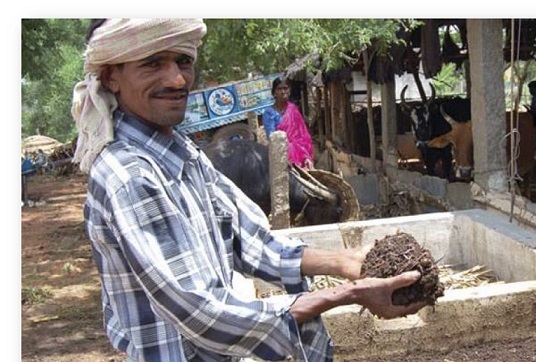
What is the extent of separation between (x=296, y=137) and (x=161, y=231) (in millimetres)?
6024

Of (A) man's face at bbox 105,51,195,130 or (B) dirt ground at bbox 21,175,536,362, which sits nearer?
(A) man's face at bbox 105,51,195,130

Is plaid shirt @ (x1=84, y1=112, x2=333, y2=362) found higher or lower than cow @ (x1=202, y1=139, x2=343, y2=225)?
higher

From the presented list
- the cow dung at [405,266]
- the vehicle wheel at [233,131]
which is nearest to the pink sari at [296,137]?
the vehicle wheel at [233,131]

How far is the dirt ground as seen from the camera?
133 inches

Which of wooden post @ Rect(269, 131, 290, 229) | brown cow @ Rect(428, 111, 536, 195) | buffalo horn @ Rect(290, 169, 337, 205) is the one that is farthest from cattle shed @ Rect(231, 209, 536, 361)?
brown cow @ Rect(428, 111, 536, 195)

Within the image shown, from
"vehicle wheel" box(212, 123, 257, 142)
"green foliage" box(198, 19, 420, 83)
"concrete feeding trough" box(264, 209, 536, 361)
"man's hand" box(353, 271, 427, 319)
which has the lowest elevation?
"concrete feeding trough" box(264, 209, 536, 361)

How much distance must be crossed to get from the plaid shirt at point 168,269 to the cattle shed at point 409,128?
3.05 metres

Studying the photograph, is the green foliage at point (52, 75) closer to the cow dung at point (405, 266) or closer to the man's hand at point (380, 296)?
the cow dung at point (405, 266)

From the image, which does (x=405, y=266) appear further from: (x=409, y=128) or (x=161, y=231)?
(x=409, y=128)

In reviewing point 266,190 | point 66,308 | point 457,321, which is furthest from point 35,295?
point 457,321

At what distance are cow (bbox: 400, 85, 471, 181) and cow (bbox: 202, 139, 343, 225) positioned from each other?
293 centimetres

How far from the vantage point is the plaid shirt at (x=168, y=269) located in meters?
1.46

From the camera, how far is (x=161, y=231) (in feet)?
4.82

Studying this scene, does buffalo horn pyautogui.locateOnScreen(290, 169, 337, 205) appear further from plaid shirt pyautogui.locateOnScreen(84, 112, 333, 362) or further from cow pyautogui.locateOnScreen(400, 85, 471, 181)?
plaid shirt pyautogui.locateOnScreen(84, 112, 333, 362)
